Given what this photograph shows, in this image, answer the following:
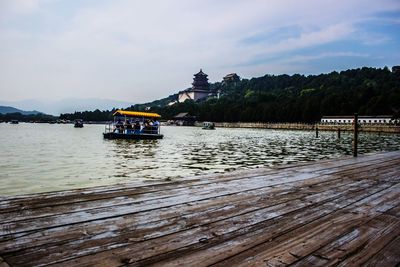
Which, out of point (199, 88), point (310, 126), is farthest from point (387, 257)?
point (199, 88)

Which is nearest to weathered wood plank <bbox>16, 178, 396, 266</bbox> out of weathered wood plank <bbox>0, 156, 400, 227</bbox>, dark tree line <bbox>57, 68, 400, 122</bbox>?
weathered wood plank <bbox>0, 156, 400, 227</bbox>

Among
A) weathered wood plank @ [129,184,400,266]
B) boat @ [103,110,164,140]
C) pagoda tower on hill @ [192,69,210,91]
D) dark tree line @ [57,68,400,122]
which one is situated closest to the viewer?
weathered wood plank @ [129,184,400,266]

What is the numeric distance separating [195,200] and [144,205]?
24.0 inches

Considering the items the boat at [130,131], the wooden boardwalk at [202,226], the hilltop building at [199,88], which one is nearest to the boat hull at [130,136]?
the boat at [130,131]

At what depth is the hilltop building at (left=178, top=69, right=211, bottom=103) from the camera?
142 metres

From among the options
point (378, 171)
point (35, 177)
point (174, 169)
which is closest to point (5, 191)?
point (35, 177)

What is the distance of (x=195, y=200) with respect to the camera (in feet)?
12.1

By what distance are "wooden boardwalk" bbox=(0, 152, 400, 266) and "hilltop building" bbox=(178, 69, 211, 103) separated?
456 feet

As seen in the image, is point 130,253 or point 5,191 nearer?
point 130,253

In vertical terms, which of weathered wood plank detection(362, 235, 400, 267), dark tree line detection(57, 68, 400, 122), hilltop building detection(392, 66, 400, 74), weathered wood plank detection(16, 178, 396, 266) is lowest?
weathered wood plank detection(362, 235, 400, 267)

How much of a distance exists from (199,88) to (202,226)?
144106mm

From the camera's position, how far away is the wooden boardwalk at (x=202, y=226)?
2100 mm

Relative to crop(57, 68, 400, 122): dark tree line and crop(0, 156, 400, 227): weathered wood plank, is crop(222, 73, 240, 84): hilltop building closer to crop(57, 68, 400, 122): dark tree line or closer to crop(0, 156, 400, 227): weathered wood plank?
crop(57, 68, 400, 122): dark tree line

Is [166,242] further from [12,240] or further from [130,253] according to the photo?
[12,240]
